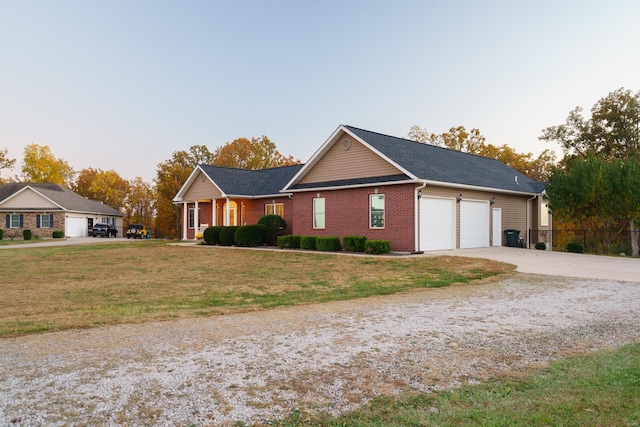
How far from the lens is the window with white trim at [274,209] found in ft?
89.9

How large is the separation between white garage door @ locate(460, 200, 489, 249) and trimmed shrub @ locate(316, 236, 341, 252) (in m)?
5.85

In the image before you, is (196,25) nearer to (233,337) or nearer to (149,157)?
(233,337)

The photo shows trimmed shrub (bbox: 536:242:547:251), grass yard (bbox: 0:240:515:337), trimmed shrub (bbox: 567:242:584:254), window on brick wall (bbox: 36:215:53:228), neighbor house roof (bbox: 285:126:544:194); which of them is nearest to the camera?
grass yard (bbox: 0:240:515:337)

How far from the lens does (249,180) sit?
Result: 3098 cm

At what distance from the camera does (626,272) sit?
13.2 metres

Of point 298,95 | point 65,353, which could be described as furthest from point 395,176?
point 65,353

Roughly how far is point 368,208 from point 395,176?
1996 millimetres

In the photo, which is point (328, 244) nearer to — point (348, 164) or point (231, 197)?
point (348, 164)

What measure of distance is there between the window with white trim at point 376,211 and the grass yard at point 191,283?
2.62m

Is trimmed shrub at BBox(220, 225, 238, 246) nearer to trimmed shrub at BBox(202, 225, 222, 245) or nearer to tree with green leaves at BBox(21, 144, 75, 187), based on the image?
trimmed shrub at BBox(202, 225, 222, 245)

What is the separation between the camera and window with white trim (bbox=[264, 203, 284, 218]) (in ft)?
89.9

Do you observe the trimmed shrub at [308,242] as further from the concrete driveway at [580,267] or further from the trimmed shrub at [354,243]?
the concrete driveway at [580,267]

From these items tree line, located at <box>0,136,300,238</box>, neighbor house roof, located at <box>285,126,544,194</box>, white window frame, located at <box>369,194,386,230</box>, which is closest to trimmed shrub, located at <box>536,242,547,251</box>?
neighbor house roof, located at <box>285,126,544,194</box>

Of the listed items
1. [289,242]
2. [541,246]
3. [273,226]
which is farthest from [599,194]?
[273,226]
